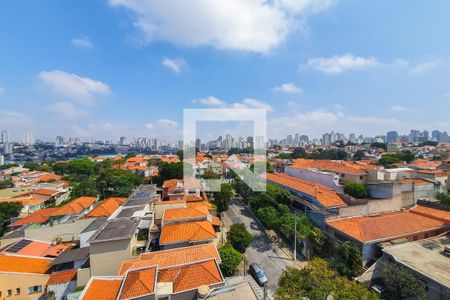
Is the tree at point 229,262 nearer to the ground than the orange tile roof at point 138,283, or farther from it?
nearer to the ground

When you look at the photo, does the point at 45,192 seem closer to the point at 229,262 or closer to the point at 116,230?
the point at 116,230

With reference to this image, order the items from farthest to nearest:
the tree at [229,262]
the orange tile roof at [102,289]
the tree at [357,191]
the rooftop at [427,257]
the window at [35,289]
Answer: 1. the tree at [357,191]
2. the window at [35,289]
3. the tree at [229,262]
4. the rooftop at [427,257]
5. the orange tile roof at [102,289]

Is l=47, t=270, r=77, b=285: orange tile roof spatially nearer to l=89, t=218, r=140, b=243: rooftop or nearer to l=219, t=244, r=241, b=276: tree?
l=89, t=218, r=140, b=243: rooftop

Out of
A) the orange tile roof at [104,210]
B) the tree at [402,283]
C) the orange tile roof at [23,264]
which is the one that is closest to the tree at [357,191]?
the tree at [402,283]

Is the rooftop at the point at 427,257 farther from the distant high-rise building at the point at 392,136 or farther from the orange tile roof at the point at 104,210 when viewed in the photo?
the distant high-rise building at the point at 392,136

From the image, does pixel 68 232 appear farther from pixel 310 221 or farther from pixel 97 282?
pixel 310 221

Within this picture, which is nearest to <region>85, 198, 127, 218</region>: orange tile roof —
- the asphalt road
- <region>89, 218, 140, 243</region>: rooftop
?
<region>89, 218, 140, 243</region>: rooftop
